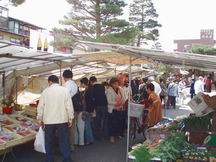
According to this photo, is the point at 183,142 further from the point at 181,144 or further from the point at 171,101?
the point at 171,101

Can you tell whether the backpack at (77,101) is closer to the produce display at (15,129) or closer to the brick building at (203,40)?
the produce display at (15,129)

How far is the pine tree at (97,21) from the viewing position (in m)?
29.1

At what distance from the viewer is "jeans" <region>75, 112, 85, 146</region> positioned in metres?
8.77

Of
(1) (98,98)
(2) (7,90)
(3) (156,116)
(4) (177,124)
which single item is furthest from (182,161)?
(2) (7,90)

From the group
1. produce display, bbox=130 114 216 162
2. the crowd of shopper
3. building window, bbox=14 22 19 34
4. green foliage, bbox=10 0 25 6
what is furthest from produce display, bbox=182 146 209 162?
building window, bbox=14 22 19 34

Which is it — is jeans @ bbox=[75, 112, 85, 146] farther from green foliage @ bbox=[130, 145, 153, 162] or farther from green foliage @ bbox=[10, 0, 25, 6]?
green foliage @ bbox=[10, 0, 25, 6]

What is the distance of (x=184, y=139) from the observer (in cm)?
663

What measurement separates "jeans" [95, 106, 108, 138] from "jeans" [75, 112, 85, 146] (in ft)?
2.51

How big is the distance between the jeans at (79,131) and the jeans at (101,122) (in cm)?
76

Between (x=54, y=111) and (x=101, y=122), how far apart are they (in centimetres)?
345

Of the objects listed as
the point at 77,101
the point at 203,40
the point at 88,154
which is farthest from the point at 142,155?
the point at 203,40

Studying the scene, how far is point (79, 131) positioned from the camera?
8.84 meters

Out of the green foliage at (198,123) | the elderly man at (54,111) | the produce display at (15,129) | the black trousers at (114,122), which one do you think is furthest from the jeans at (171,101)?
the elderly man at (54,111)

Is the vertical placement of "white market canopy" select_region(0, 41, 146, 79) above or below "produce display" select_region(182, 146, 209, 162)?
above
